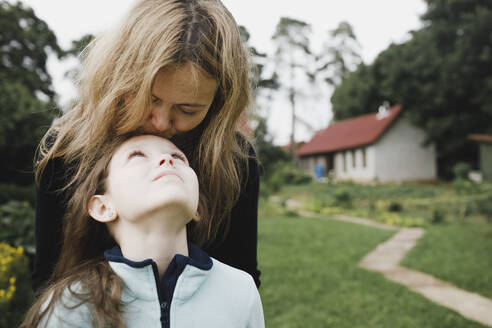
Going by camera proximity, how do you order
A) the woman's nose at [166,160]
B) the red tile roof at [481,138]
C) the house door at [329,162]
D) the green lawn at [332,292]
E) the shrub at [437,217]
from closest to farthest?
the woman's nose at [166,160], the green lawn at [332,292], the shrub at [437,217], the red tile roof at [481,138], the house door at [329,162]

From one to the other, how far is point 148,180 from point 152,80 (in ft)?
1.20

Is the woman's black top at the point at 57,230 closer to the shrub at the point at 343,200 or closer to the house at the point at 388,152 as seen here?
the shrub at the point at 343,200

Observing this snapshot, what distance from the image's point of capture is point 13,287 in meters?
3.07

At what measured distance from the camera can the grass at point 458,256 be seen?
218 inches

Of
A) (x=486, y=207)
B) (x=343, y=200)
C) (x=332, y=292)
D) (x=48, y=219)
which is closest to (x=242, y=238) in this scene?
(x=48, y=219)

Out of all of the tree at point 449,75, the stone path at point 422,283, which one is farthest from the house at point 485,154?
the stone path at point 422,283

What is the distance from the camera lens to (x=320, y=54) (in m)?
34.9

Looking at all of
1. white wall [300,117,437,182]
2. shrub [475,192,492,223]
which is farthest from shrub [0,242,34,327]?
white wall [300,117,437,182]

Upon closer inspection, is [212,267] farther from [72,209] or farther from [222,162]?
[72,209]

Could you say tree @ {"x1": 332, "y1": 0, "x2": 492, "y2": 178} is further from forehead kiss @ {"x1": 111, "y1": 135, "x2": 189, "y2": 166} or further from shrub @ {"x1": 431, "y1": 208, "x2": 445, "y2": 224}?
forehead kiss @ {"x1": 111, "y1": 135, "x2": 189, "y2": 166}

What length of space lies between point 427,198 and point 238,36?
16.1 m

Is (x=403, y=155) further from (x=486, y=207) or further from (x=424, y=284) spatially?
(x=424, y=284)

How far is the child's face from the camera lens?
1.32 metres

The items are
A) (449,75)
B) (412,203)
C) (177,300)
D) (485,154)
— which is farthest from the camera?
(485,154)
